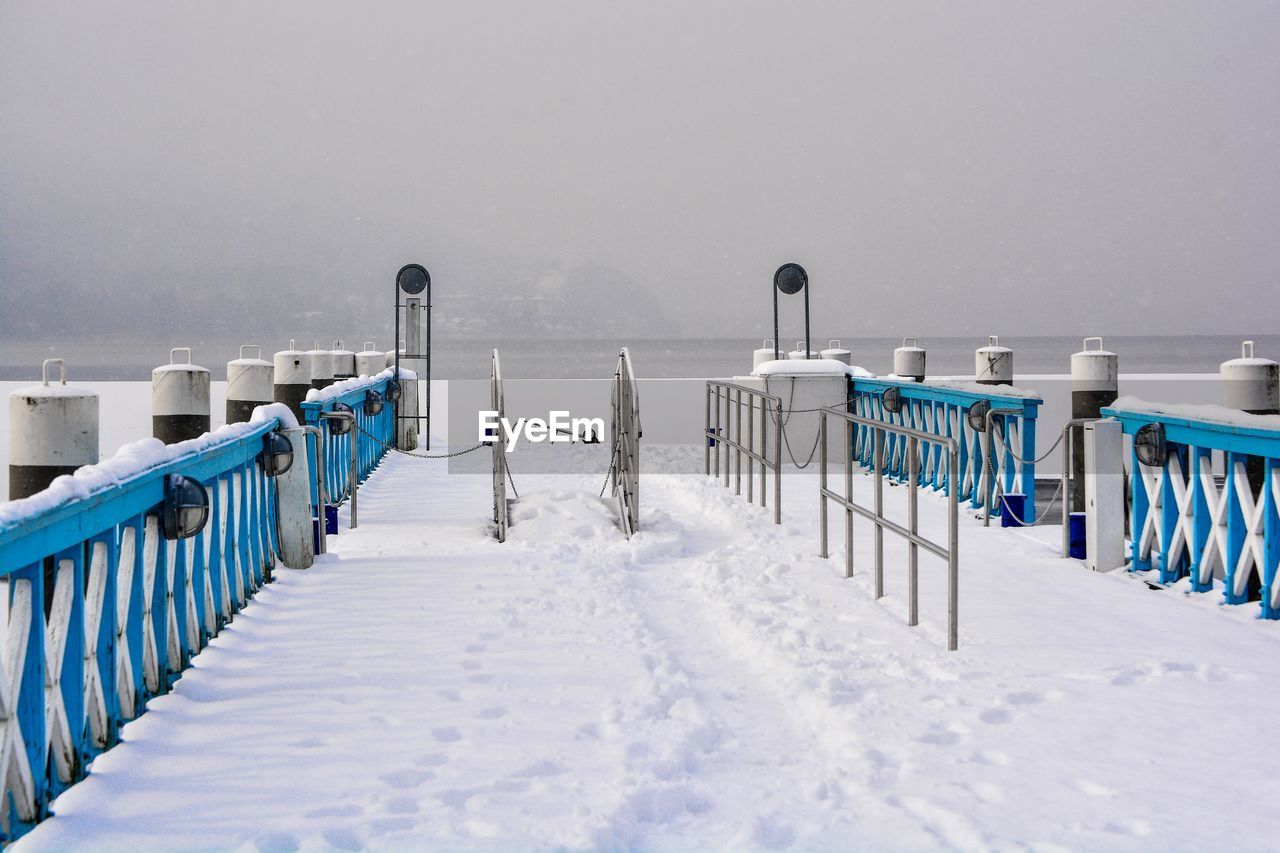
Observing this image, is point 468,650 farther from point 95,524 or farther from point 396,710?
point 95,524

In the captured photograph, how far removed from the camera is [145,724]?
475 centimetres

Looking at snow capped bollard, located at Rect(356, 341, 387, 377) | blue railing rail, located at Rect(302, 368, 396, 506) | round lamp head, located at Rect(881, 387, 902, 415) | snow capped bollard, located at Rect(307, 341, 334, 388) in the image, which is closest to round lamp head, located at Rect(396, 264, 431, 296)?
blue railing rail, located at Rect(302, 368, 396, 506)

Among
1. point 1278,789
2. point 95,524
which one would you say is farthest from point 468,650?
point 1278,789

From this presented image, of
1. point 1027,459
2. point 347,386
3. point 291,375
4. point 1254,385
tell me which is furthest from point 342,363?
point 1254,385

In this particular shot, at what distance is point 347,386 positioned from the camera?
13953mm

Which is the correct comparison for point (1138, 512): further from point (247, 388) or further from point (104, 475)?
point (247, 388)

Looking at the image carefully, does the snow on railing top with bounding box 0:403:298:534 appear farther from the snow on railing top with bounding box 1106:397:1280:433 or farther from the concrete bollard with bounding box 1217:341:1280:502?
the concrete bollard with bounding box 1217:341:1280:502

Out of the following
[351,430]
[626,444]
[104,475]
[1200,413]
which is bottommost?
[626,444]

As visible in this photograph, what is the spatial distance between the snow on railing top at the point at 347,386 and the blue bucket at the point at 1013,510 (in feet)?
22.6

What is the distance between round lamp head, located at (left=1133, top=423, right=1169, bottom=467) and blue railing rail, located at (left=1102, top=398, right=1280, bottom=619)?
0.03 feet

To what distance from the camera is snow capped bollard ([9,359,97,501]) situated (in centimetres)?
723

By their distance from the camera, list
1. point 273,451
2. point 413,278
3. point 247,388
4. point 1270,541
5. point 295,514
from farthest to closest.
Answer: point 413,278 → point 247,388 → point 295,514 → point 273,451 → point 1270,541

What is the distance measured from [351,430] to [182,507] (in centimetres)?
696

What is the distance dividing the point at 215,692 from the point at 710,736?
2369 mm
